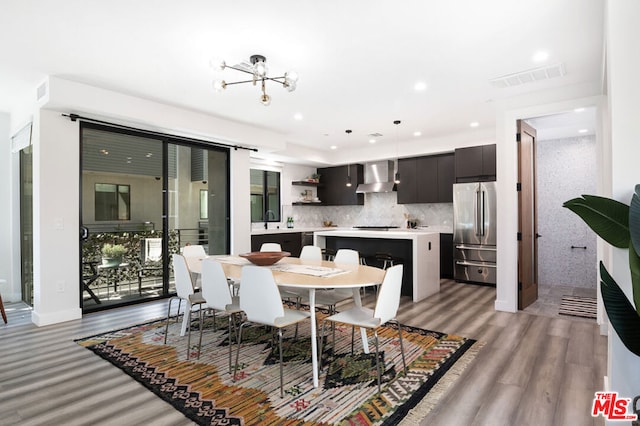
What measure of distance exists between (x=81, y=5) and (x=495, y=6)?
288 cm

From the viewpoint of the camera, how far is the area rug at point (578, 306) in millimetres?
4234

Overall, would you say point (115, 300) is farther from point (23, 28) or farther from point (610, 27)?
point (610, 27)

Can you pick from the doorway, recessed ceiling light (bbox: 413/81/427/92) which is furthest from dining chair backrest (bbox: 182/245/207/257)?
the doorway

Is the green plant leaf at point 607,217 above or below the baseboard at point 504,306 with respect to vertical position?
above

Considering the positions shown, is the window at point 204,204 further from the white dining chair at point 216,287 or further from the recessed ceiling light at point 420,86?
the recessed ceiling light at point 420,86

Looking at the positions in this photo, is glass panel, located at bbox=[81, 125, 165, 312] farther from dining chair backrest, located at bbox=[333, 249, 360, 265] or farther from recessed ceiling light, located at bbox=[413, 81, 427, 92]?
recessed ceiling light, located at bbox=[413, 81, 427, 92]

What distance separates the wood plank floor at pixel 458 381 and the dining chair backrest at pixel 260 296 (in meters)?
0.78

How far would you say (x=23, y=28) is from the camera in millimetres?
2760

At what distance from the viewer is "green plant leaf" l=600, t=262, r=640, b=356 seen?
1.71 m

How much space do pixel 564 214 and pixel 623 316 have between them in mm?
5013

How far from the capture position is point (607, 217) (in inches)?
73.6

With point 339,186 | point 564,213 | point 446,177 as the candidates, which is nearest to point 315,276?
point 446,177

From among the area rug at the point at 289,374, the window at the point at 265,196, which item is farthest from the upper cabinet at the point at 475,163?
the window at the point at 265,196

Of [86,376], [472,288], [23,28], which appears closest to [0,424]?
[86,376]
